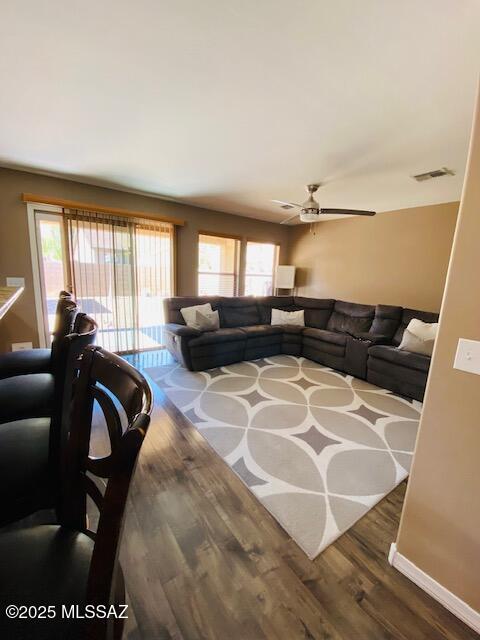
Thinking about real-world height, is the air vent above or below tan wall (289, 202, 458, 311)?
above

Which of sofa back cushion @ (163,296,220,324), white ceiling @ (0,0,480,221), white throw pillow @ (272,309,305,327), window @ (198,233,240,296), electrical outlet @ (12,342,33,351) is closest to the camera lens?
white ceiling @ (0,0,480,221)

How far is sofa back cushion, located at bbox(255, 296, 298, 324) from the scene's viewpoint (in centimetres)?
509

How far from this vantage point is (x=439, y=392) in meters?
1.17

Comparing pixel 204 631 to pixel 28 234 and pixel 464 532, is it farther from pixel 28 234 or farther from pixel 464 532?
pixel 28 234

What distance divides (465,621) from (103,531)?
5.24 ft

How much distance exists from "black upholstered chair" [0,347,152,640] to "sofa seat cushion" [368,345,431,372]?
330cm

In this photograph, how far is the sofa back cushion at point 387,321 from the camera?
3.93m

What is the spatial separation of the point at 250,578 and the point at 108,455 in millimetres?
1062

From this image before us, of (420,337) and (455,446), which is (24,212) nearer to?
(455,446)

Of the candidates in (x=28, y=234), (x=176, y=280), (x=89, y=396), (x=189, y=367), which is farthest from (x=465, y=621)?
(x=28, y=234)

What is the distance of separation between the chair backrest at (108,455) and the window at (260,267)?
16.5 feet

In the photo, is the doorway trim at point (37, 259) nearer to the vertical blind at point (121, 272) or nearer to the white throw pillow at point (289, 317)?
the vertical blind at point (121, 272)

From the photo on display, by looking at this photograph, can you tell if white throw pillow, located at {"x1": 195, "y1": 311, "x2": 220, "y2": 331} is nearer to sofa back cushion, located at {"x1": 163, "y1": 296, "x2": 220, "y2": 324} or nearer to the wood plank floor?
sofa back cushion, located at {"x1": 163, "y1": 296, "x2": 220, "y2": 324}

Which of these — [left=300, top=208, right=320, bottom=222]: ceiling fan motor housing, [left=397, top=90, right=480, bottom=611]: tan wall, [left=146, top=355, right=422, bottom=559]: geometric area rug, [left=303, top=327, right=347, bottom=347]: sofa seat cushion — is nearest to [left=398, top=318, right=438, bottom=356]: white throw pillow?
[left=146, top=355, right=422, bottom=559]: geometric area rug
